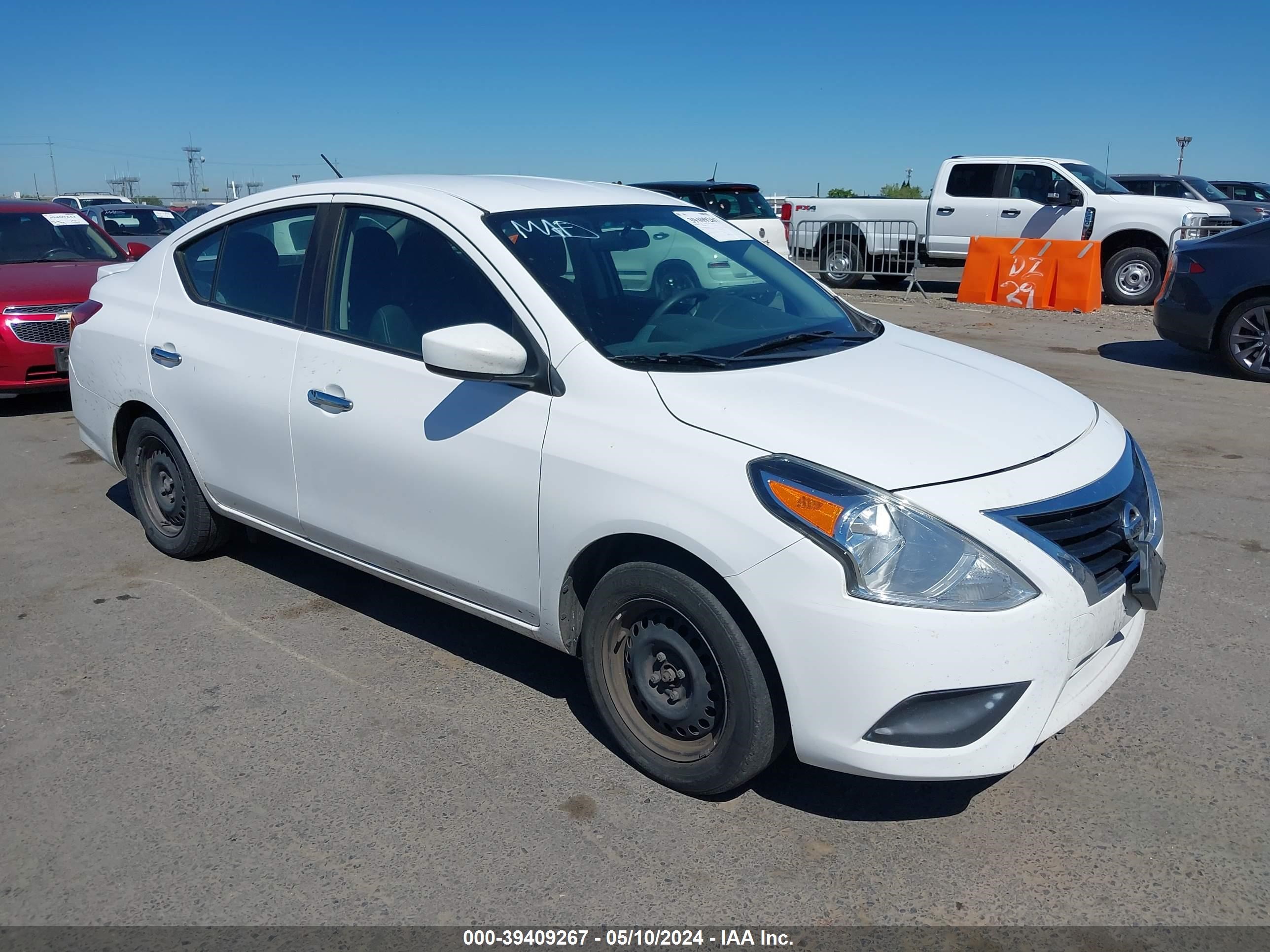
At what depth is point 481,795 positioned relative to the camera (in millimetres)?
3244

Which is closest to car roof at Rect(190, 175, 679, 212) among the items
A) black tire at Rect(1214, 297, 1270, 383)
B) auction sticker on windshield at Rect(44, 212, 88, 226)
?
auction sticker on windshield at Rect(44, 212, 88, 226)

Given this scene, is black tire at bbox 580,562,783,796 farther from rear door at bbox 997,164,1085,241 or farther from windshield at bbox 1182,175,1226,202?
windshield at bbox 1182,175,1226,202

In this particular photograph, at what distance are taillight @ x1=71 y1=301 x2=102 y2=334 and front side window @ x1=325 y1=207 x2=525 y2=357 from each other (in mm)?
1801

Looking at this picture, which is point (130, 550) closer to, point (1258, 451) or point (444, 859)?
point (444, 859)

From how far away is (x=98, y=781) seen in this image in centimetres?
333

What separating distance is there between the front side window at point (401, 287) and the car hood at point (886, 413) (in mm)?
811

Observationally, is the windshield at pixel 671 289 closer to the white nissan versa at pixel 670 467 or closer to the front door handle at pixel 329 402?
the white nissan versa at pixel 670 467

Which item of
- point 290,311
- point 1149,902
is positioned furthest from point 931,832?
point 290,311

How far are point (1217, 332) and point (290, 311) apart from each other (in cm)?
843

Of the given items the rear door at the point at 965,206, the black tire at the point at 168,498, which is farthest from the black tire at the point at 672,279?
the rear door at the point at 965,206

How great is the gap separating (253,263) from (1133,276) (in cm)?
1346

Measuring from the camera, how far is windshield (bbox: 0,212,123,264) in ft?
31.2

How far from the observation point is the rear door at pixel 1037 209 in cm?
1516

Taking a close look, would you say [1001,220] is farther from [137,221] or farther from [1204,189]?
[137,221]
